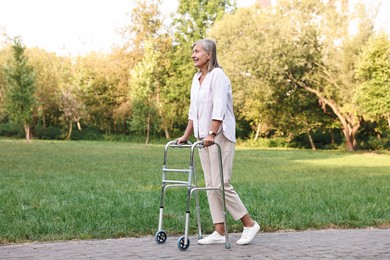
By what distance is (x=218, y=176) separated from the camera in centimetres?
594

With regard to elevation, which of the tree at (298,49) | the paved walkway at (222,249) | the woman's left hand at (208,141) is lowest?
the paved walkway at (222,249)

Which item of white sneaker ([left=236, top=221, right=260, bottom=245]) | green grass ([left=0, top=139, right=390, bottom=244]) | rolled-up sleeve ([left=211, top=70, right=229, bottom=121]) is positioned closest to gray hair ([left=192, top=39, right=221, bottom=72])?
rolled-up sleeve ([left=211, top=70, right=229, bottom=121])

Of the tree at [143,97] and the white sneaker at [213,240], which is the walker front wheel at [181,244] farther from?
the tree at [143,97]

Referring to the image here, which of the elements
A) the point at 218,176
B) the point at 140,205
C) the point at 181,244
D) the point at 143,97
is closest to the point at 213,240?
the point at 181,244

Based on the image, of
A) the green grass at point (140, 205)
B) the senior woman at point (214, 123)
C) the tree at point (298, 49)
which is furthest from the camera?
the tree at point (298, 49)

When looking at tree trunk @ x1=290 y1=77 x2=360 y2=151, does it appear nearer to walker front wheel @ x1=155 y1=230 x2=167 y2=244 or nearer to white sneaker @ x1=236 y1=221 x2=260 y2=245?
white sneaker @ x1=236 y1=221 x2=260 y2=245

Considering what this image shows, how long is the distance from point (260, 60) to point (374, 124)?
14.3m

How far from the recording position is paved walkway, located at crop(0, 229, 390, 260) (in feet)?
17.6

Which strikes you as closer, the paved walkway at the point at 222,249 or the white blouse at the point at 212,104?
the paved walkway at the point at 222,249

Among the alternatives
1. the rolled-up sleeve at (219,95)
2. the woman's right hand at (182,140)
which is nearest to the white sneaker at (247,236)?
the woman's right hand at (182,140)

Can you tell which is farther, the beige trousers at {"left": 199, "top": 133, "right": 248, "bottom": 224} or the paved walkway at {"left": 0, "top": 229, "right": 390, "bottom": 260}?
the beige trousers at {"left": 199, "top": 133, "right": 248, "bottom": 224}

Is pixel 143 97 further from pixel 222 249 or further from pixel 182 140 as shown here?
pixel 222 249

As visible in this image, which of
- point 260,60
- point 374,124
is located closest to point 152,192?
point 260,60

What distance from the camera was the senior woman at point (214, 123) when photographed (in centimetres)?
580
